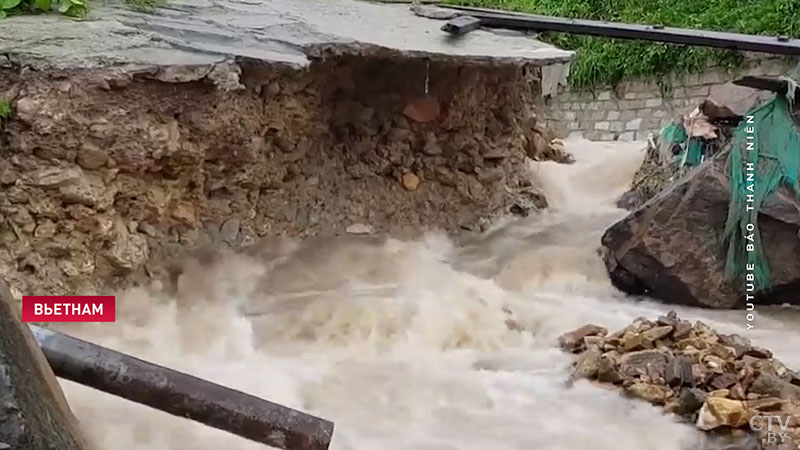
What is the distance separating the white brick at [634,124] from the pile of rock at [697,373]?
5524 millimetres

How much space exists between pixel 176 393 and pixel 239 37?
6.19 ft

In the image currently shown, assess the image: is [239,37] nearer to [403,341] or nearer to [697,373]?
[403,341]

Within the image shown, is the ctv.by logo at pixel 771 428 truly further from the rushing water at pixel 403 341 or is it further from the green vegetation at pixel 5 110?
the green vegetation at pixel 5 110

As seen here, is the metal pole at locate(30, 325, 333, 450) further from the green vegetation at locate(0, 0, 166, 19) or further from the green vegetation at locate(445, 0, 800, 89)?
the green vegetation at locate(445, 0, 800, 89)

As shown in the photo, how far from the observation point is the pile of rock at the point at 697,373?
2316 millimetres

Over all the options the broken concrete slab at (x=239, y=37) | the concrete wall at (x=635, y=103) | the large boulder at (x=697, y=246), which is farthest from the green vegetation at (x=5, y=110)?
the concrete wall at (x=635, y=103)

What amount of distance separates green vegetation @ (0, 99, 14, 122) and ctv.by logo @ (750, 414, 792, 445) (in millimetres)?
2253

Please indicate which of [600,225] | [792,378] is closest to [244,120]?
[792,378]

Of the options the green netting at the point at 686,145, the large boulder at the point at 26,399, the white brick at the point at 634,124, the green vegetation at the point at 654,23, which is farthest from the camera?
the white brick at the point at 634,124

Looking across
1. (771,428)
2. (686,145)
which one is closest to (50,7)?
(771,428)

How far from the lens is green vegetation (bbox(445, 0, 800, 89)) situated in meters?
7.59

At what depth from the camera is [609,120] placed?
8.52 metres

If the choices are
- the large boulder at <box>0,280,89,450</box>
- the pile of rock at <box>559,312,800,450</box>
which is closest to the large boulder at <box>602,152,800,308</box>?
the pile of rock at <box>559,312,800,450</box>

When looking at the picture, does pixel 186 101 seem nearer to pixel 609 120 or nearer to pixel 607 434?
pixel 607 434
